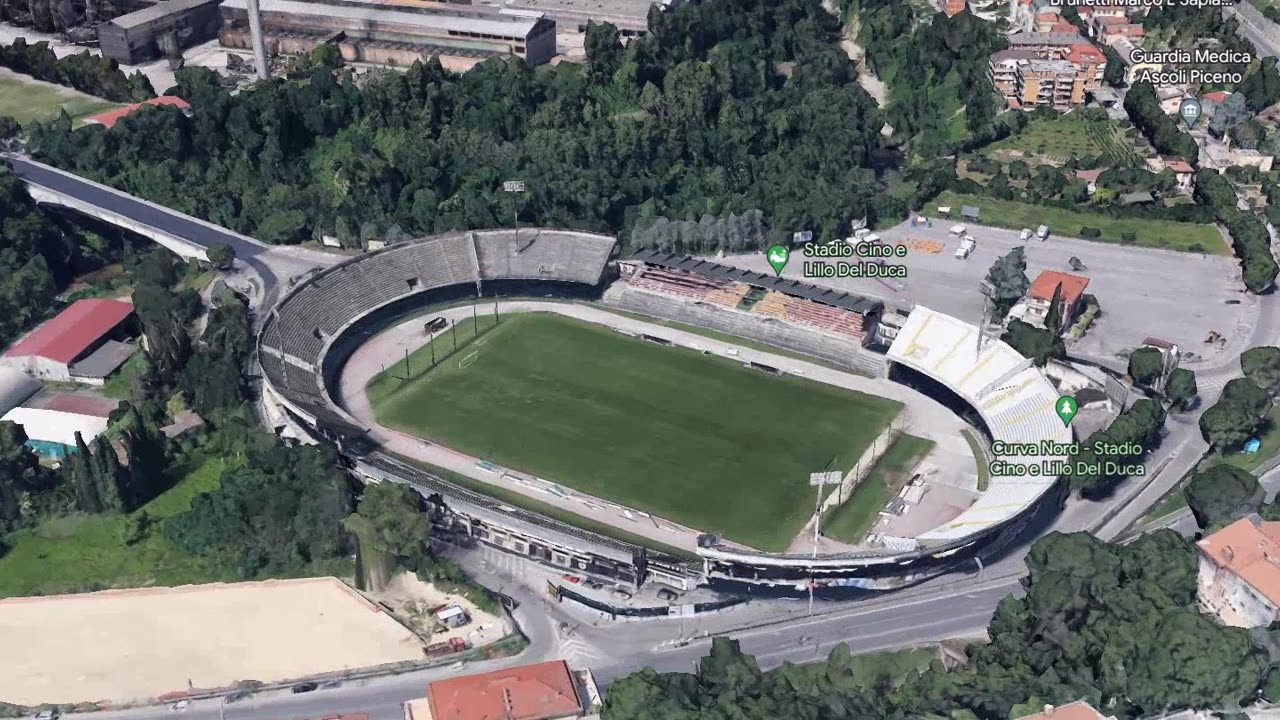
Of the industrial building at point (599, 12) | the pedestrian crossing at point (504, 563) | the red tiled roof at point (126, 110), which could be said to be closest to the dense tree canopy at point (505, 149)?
the red tiled roof at point (126, 110)

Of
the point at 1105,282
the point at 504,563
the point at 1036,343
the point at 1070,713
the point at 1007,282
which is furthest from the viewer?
the point at 1105,282

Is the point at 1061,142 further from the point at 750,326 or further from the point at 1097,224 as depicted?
the point at 750,326

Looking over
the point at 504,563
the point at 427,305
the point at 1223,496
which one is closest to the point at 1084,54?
the point at 427,305

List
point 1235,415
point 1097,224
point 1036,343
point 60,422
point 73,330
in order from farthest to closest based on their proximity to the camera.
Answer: point 1097,224 < point 73,330 < point 1036,343 < point 60,422 < point 1235,415

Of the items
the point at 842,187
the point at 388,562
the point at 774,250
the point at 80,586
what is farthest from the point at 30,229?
the point at 842,187

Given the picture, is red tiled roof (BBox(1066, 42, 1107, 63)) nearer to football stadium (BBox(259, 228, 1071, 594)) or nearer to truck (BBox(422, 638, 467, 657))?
football stadium (BBox(259, 228, 1071, 594))

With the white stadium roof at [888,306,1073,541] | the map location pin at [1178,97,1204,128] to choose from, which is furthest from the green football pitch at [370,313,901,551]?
the map location pin at [1178,97,1204,128]

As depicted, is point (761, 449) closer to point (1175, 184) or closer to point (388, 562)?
point (388, 562)

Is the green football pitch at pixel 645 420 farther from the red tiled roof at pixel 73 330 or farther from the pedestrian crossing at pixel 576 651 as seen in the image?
the red tiled roof at pixel 73 330
